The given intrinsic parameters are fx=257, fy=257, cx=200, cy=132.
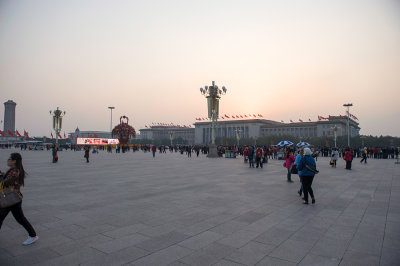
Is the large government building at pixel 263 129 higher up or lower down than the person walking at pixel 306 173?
higher up

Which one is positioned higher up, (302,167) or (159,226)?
(302,167)

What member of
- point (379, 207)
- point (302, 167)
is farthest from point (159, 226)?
point (379, 207)

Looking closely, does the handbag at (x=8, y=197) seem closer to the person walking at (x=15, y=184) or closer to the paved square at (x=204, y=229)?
the person walking at (x=15, y=184)

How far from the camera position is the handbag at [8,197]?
403 centimetres

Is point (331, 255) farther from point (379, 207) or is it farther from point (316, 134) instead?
point (316, 134)

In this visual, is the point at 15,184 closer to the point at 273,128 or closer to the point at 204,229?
the point at 204,229

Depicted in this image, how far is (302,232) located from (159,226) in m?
2.94

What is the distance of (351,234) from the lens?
505cm

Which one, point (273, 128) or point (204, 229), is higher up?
point (273, 128)

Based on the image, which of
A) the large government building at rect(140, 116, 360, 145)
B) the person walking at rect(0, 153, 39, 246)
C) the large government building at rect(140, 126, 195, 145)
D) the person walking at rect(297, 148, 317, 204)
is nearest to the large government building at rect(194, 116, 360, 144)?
the large government building at rect(140, 116, 360, 145)

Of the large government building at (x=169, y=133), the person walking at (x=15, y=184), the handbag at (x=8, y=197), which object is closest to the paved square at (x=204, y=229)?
the person walking at (x=15, y=184)

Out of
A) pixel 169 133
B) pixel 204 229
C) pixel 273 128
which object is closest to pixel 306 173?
pixel 204 229

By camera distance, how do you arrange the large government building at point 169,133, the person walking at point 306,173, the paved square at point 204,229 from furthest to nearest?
the large government building at point 169,133, the person walking at point 306,173, the paved square at point 204,229

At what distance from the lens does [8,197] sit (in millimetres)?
4090
